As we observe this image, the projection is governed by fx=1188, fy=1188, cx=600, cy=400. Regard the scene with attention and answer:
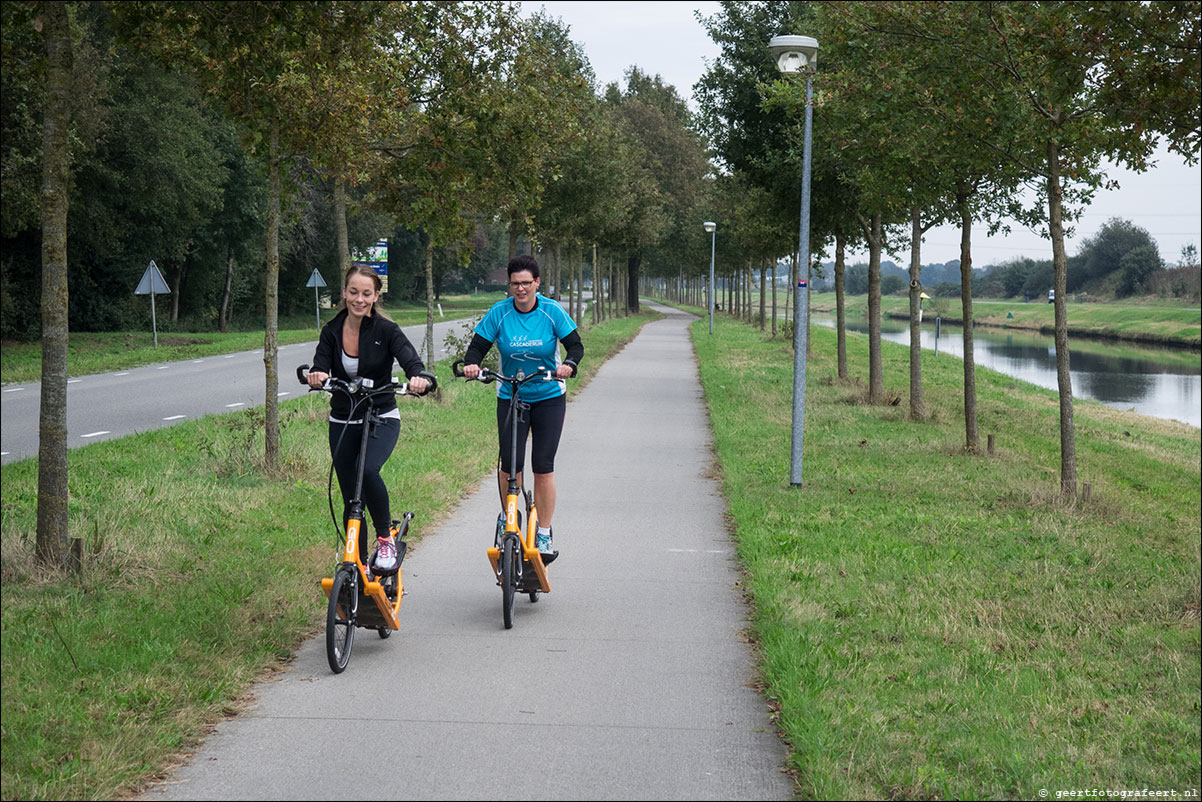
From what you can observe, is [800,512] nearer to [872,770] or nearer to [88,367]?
[872,770]

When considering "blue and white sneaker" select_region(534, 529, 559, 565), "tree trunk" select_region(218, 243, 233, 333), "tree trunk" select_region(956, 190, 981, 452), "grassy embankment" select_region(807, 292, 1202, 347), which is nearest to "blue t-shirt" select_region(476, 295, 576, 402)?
"blue and white sneaker" select_region(534, 529, 559, 565)

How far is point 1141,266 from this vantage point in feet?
324

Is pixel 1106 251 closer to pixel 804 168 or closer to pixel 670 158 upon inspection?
pixel 670 158

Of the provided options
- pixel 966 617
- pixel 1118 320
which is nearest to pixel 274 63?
pixel 966 617

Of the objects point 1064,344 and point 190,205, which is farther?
point 190,205

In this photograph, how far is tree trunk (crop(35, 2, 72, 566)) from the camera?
21.7 feet

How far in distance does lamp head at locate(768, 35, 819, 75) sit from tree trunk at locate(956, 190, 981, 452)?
3867 mm

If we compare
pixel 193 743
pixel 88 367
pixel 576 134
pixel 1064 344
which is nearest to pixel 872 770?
pixel 193 743

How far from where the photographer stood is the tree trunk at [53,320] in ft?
21.7

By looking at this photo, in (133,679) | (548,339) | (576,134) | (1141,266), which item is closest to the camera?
(133,679)

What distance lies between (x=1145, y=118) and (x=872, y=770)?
17.7ft

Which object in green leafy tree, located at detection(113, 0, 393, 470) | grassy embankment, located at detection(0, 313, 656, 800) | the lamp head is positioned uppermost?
the lamp head

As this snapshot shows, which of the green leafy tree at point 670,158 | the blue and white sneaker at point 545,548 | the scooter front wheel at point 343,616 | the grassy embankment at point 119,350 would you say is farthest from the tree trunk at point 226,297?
the scooter front wheel at point 343,616

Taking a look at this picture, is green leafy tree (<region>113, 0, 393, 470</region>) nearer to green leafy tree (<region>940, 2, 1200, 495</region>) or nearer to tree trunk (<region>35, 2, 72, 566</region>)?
tree trunk (<region>35, 2, 72, 566</region>)
